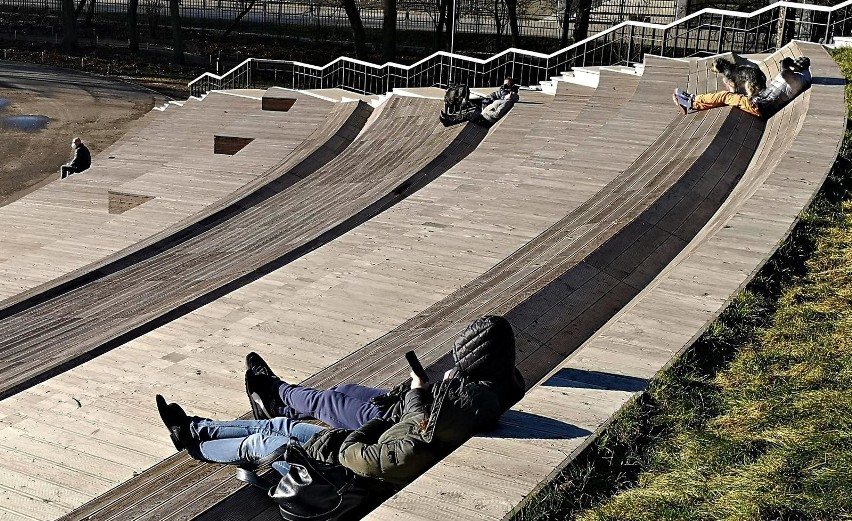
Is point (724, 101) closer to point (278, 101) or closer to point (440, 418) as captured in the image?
point (440, 418)

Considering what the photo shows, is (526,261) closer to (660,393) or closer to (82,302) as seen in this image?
(660,393)

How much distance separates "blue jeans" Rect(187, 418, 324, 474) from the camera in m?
6.27

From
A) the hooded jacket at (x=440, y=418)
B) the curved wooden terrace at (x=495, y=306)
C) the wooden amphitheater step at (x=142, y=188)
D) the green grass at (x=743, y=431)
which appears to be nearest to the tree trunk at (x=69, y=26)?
the wooden amphitheater step at (x=142, y=188)

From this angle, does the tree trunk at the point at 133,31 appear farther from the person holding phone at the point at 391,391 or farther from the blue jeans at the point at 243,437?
the blue jeans at the point at 243,437

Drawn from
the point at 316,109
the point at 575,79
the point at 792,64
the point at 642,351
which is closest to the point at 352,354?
the point at 642,351

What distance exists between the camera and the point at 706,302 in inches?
315

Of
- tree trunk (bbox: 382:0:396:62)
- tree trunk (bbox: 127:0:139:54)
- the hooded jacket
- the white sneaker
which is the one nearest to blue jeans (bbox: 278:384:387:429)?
the hooded jacket

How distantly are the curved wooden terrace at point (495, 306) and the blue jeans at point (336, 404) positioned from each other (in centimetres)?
71

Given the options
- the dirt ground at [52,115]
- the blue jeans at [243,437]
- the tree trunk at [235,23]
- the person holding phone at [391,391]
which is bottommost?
the dirt ground at [52,115]

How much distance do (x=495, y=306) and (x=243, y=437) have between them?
3.14 meters

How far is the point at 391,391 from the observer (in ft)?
22.0

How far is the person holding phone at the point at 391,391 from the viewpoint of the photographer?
6176 millimetres

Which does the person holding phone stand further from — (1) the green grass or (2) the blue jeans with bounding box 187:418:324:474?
(1) the green grass

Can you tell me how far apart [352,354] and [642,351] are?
2.47 m
